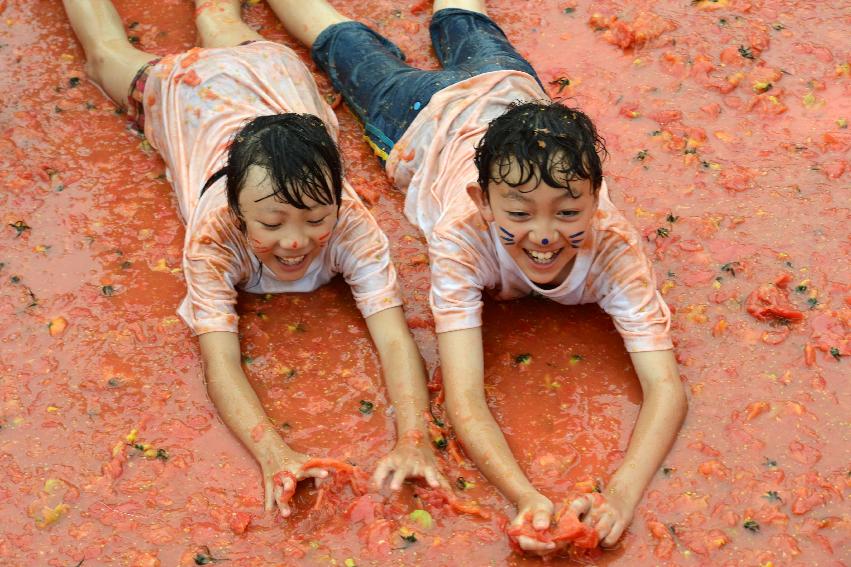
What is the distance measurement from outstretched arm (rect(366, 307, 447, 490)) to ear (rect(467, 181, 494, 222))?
1.61 ft

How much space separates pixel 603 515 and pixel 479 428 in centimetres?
47

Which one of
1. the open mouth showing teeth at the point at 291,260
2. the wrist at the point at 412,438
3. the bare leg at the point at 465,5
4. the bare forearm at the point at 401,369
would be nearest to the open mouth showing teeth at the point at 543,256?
the bare forearm at the point at 401,369

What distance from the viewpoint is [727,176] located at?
14.9 feet

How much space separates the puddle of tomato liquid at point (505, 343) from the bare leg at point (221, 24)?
268 millimetres

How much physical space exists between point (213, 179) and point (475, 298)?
1056 mm

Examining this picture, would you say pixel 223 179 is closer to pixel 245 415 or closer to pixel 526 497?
pixel 245 415

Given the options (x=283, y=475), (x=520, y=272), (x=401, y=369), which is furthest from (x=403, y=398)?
(x=520, y=272)

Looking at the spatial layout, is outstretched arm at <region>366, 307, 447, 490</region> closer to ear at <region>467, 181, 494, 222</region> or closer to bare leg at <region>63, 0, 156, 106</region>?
ear at <region>467, 181, 494, 222</region>

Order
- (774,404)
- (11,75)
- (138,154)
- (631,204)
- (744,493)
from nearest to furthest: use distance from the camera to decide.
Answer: (744,493) → (774,404) → (631,204) → (138,154) → (11,75)

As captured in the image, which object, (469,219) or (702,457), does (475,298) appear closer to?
(469,219)

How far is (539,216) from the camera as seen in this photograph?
11.4 ft

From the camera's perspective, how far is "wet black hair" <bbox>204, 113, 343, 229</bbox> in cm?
356

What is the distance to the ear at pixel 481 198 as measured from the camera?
360 cm

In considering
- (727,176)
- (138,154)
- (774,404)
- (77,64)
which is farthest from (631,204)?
(77,64)
